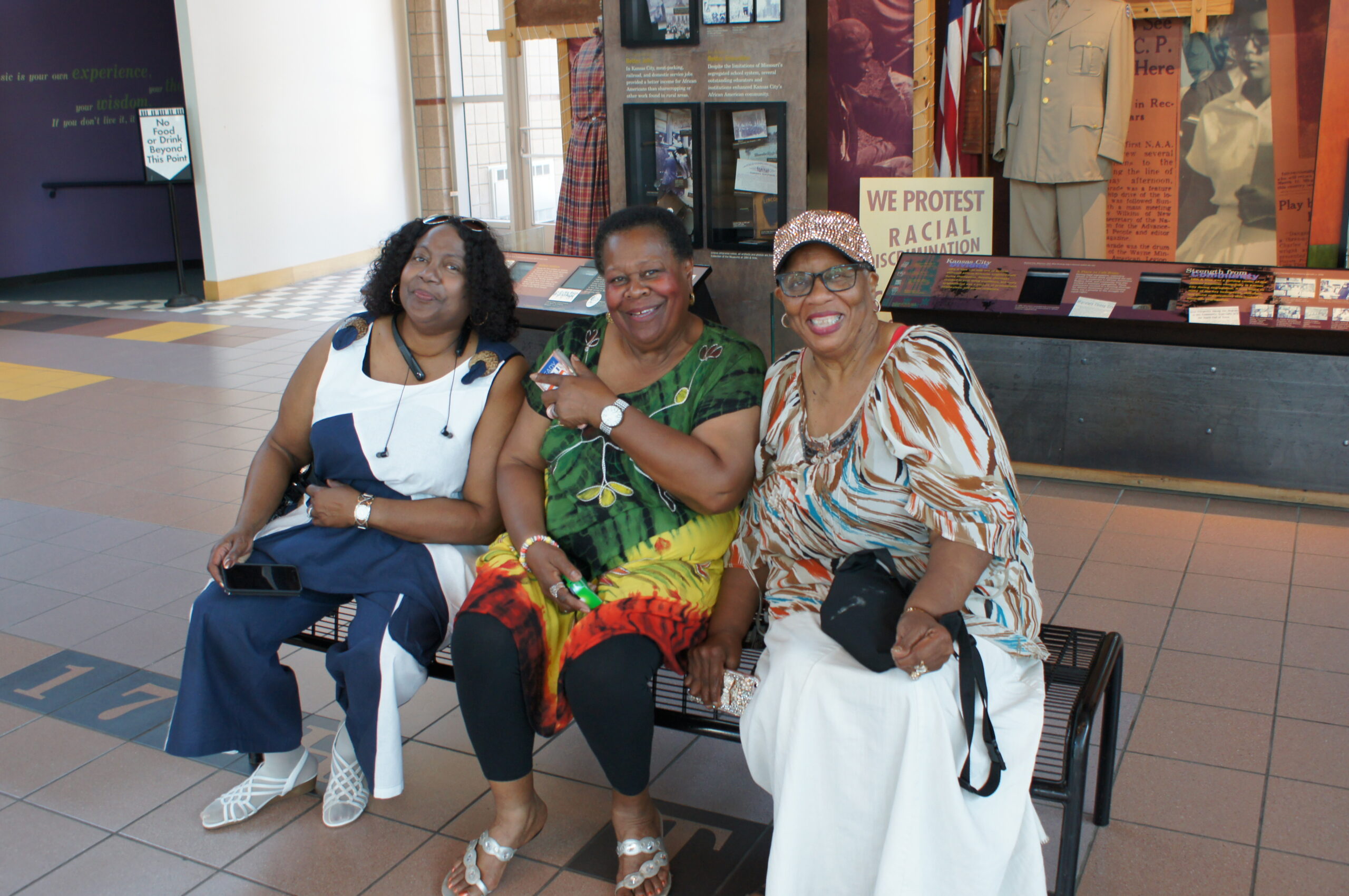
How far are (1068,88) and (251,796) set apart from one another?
15.3ft

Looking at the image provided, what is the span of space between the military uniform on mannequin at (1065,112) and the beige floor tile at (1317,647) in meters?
2.69

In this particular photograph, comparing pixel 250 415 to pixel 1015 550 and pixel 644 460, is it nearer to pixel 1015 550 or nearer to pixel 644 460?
pixel 644 460

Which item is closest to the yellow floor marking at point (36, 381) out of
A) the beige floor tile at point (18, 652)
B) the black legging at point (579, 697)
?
the beige floor tile at point (18, 652)

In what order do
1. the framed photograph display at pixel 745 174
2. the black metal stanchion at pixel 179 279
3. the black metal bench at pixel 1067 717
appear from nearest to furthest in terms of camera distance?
1. the black metal bench at pixel 1067 717
2. the framed photograph display at pixel 745 174
3. the black metal stanchion at pixel 179 279

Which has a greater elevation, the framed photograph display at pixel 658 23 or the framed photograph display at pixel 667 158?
the framed photograph display at pixel 658 23

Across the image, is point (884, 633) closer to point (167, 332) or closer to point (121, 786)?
point (121, 786)

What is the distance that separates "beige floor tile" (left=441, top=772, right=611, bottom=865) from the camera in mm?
2287

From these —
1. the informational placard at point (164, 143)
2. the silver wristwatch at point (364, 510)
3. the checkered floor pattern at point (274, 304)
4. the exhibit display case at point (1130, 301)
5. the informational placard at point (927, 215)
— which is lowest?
the checkered floor pattern at point (274, 304)

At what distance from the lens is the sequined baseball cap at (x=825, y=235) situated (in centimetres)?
200

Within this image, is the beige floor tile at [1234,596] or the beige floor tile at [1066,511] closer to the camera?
the beige floor tile at [1234,596]

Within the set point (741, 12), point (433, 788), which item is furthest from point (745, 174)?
point (433, 788)

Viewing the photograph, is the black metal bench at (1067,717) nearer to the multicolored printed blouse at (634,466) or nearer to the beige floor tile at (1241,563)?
the multicolored printed blouse at (634,466)

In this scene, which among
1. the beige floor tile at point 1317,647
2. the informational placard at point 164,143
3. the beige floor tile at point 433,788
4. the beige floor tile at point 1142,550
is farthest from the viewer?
the informational placard at point 164,143

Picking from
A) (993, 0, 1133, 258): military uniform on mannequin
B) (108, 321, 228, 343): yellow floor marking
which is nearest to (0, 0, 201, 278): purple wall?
(108, 321, 228, 343): yellow floor marking
